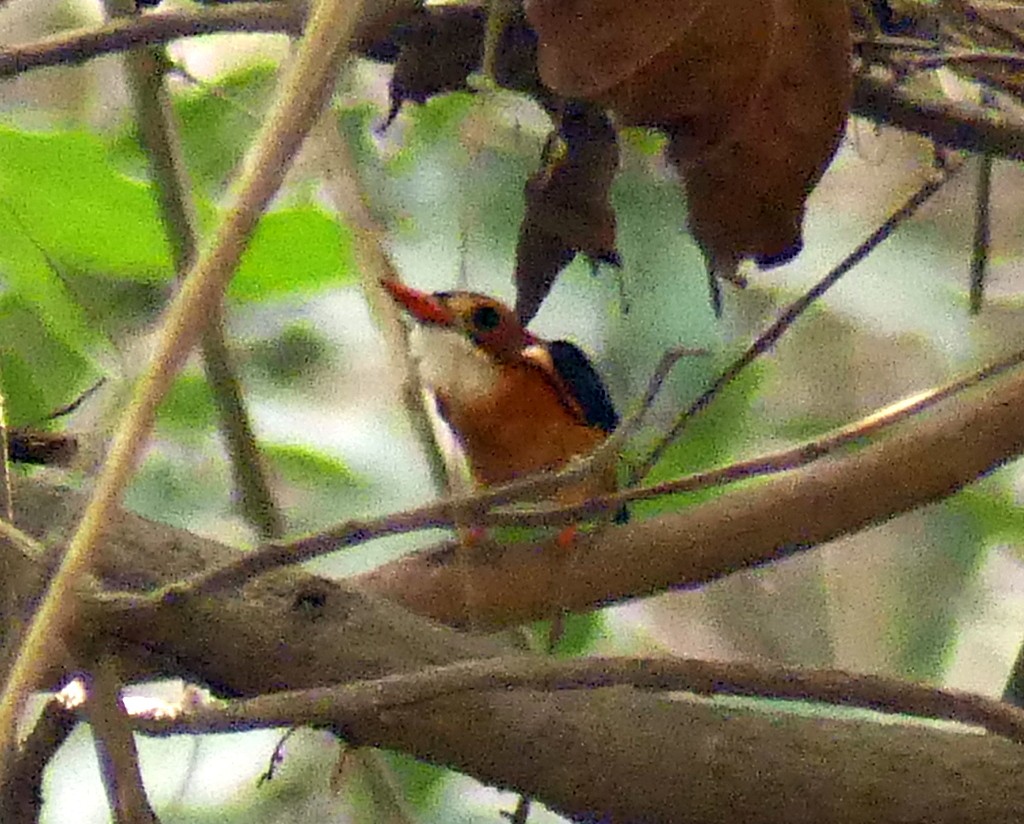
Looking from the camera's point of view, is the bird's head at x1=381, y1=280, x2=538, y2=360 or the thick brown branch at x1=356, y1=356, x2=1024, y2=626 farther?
the bird's head at x1=381, y1=280, x2=538, y2=360

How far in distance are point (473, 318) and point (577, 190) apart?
Answer: 57 cm

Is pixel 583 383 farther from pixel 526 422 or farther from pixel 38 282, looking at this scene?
pixel 38 282

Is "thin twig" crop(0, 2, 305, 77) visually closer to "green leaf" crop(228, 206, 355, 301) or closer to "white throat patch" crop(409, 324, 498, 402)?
"green leaf" crop(228, 206, 355, 301)

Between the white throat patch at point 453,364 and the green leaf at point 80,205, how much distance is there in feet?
0.78

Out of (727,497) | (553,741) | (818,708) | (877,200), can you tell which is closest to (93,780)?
(818,708)

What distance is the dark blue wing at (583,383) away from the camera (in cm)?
144

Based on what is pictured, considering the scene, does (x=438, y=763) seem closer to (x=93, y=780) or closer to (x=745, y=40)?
(x=745, y=40)

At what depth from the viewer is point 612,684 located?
561 millimetres

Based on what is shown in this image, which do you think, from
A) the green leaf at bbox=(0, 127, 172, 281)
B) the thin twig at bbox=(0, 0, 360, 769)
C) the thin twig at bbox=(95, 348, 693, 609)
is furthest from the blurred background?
the thin twig at bbox=(0, 0, 360, 769)

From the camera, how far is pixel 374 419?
1731mm

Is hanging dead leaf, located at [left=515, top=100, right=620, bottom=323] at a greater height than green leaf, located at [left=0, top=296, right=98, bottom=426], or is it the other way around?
hanging dead leaf, located at [left=515, top=100, right=620, bottom=323]

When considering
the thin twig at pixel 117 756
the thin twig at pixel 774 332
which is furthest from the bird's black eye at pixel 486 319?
the thin twig at pixel 117 756

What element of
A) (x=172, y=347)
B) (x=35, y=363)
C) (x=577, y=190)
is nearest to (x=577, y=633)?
(x=35, y=363)

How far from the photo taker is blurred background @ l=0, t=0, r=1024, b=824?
1.11 meters
